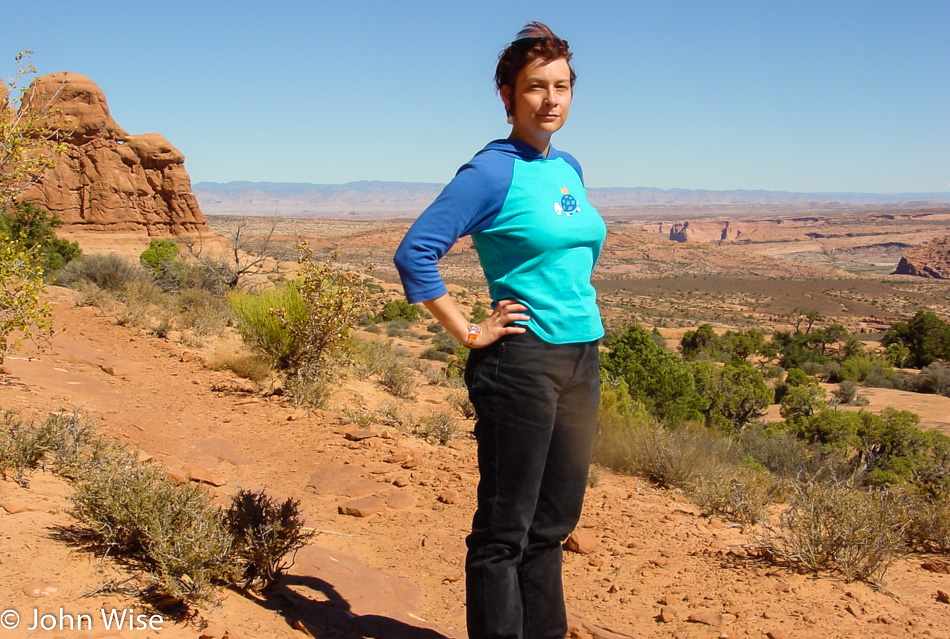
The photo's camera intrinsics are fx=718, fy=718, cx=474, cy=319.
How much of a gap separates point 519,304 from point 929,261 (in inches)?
3831

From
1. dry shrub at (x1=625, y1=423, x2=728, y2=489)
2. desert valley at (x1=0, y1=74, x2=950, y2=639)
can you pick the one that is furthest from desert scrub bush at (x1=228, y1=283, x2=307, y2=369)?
dry shrub at (x1=625, y1=423, x2=728, y2=489)

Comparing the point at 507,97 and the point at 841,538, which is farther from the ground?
the point at 507,97

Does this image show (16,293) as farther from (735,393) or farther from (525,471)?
(735,393)

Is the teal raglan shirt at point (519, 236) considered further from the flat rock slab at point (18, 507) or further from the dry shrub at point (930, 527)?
the dry shrub at point (930, 527)

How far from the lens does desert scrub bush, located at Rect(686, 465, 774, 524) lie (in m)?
4.34

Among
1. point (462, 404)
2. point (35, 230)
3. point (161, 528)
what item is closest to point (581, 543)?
point (161, 528)

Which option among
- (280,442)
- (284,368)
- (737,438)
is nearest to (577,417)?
(280,442)

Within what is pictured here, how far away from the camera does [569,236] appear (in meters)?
1.93

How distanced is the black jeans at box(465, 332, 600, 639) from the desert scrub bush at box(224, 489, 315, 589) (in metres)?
1.03

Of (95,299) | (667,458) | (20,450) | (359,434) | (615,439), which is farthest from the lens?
(95,299)

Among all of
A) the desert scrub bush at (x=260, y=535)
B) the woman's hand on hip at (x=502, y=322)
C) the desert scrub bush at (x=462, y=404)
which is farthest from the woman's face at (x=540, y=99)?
the desert scrub bush at (x=462, y=404)

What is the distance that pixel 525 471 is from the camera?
193cm

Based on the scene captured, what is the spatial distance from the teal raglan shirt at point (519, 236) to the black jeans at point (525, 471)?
0.34 ft

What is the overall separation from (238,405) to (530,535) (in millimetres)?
4546
